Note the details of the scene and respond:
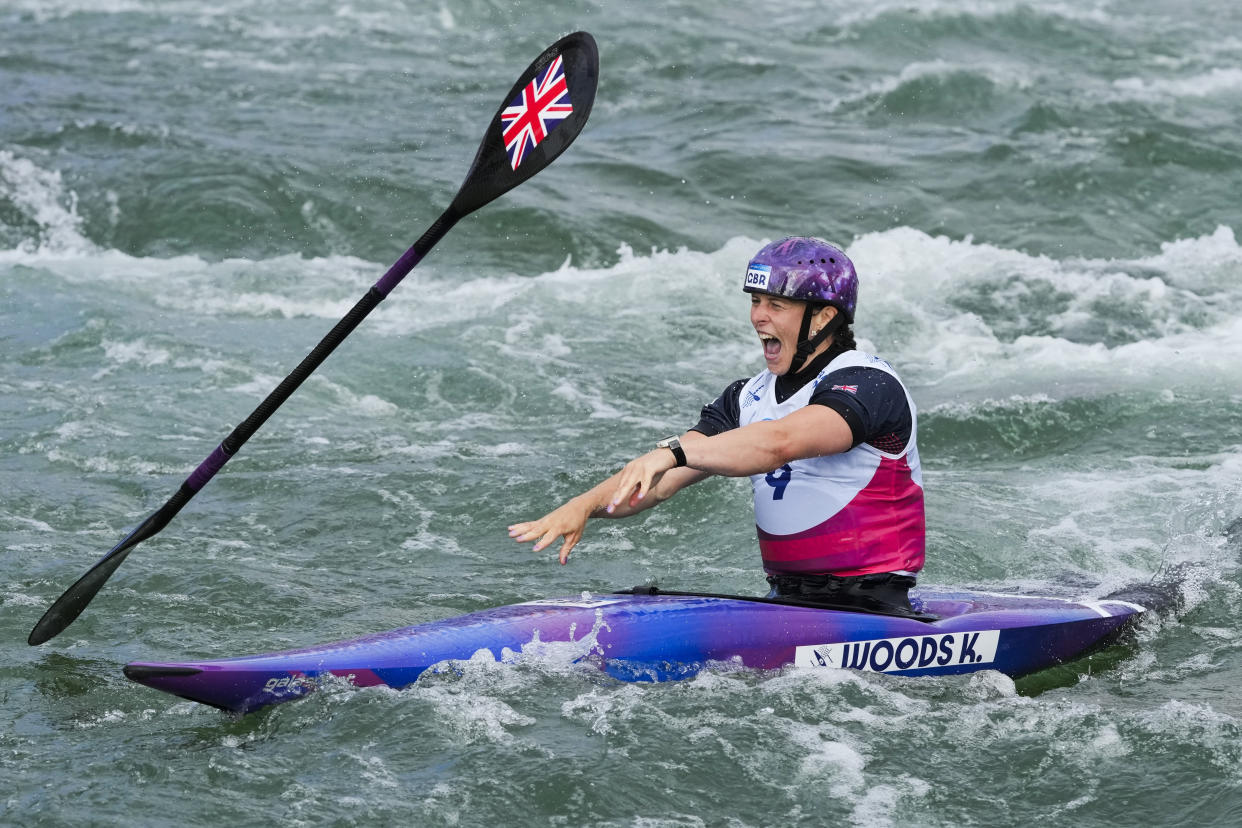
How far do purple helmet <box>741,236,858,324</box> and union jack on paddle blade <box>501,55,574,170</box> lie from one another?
901mm

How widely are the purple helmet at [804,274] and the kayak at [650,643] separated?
947 millimetres

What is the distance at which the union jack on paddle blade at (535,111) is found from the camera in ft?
17.2

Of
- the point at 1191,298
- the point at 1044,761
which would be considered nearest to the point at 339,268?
the point at 1191,298

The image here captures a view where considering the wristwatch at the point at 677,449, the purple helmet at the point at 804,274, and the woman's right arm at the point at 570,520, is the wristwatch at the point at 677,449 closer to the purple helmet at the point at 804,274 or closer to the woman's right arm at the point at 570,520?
the woman's right arm at the point at 570,520

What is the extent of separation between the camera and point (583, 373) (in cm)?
941

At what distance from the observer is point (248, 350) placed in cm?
956

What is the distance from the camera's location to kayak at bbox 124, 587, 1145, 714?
4.64 m

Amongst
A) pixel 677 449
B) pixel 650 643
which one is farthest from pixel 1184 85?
pixel 677 449

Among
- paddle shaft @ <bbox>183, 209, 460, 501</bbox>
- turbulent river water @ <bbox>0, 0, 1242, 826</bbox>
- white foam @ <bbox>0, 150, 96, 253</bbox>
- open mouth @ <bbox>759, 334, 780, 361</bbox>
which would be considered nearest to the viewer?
turbulent river water @ <bbox>0, 0, 1242, 826</bbox>

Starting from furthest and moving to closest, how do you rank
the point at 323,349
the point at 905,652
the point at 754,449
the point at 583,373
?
the point at 583,373, the point at 323,349, the point at 905,652, the point at 754,449

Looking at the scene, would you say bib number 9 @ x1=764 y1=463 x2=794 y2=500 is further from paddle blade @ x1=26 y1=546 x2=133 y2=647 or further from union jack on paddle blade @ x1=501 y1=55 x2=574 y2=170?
paddle blade @ x1=26 y1=546 x2=133 y2=647

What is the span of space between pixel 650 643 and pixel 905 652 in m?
0.81

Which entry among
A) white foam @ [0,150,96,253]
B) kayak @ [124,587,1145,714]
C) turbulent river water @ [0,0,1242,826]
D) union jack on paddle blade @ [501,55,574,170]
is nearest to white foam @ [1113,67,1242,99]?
turbulent river water @ [0,0,1242,826]

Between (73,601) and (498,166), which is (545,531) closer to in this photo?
(498,166)
